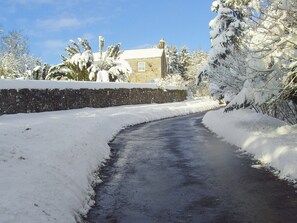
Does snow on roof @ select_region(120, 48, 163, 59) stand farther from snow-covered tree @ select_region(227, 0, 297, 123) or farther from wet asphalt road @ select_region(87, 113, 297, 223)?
wet asphalt road @ select_region(87, 113, 297, 223)

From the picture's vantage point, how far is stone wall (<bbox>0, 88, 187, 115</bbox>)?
21.0m

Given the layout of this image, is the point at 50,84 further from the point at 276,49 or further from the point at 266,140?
the point at 276,49

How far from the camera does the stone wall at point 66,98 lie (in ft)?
68.8

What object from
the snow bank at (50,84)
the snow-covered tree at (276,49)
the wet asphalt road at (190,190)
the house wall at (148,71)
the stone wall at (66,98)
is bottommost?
the wet asphalt road at (190,190)

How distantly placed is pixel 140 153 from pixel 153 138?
12.9ft

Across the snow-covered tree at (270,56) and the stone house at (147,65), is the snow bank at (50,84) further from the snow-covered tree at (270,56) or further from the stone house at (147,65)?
the stone house at (147,65)

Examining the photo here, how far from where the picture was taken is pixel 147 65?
68062mm

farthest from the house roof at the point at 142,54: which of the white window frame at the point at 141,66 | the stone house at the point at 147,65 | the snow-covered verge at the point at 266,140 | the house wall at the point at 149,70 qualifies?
the snow-covered verge at the point at 266,140

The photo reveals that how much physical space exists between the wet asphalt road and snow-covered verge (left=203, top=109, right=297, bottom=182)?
367 mm

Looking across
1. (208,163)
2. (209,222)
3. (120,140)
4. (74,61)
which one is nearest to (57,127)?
(120,140)

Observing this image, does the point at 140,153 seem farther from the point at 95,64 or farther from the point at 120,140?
the point at 95,64

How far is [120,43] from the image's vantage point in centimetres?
Result: 4503

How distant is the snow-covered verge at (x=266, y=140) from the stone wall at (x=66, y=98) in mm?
10682

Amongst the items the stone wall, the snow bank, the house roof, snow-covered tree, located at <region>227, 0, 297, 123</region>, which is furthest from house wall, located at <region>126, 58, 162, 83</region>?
snow-covered tree, located at <region>227, 0, 297, 123</region>
